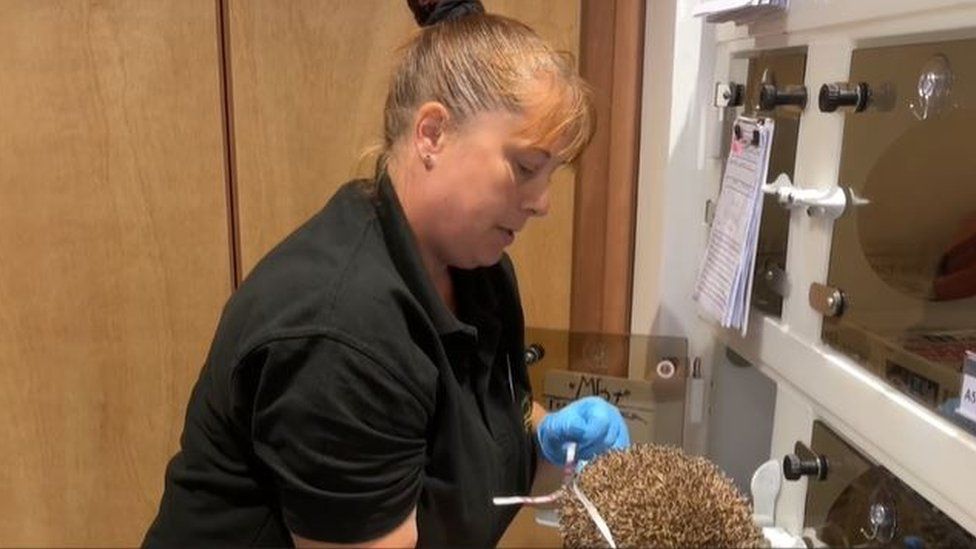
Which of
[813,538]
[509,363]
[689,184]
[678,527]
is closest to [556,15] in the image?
[689,184]

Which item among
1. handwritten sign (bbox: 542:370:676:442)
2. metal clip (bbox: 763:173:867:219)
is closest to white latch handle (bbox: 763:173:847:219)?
metal clip (bbox: 763:173:867:219)

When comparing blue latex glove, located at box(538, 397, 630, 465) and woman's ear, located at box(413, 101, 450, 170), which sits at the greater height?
woman's ear, located at box(413, 101, 450, 170)

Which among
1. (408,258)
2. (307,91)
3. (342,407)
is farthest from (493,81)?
(307,91)

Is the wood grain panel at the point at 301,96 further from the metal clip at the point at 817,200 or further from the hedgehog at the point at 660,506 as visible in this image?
the hedgehog at the point at 660,506

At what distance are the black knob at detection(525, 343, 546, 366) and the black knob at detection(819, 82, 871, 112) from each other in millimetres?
675

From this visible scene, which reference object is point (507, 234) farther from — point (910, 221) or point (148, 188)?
point (148, 188)

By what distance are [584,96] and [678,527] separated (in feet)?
1.40

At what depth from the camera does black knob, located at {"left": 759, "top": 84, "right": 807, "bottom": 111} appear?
0.88m

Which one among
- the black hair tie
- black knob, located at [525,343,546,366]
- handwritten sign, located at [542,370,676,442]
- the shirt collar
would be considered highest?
the black hair tie

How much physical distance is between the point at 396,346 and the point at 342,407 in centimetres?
7

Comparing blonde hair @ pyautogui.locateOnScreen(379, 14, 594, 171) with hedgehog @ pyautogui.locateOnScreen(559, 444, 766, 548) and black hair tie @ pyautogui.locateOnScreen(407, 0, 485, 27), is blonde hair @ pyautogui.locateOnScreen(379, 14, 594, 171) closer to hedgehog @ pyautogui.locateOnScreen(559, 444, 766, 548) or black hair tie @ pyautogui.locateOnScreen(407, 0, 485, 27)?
black hair tie @ pyautogui.locateOnScreen(407, 0, 485, 27)

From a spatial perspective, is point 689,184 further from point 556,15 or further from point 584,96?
point 584,96

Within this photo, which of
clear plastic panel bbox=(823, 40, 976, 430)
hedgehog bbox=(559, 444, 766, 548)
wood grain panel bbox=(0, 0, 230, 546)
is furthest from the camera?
wood grain panel bbox=(0, 0, 230, 546)

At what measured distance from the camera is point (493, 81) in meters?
0.74
